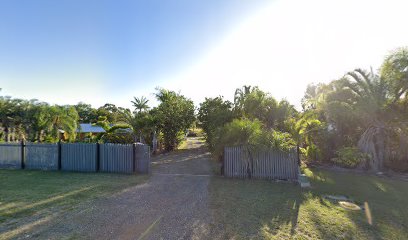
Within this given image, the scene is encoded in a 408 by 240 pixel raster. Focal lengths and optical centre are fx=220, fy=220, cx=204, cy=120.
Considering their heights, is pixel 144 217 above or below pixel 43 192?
below

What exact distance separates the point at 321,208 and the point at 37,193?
9166 mm

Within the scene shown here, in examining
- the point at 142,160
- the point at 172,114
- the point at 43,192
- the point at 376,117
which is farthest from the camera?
the point at 172,114

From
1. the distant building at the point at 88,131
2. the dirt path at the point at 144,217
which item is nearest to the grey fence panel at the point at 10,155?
the dirt path at the point at 144,217

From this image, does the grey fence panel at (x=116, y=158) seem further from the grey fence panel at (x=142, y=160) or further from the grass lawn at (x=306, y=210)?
the grass lawn at (x=306, y=210)

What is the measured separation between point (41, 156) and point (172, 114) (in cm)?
999

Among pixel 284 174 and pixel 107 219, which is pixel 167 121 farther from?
pixel 107 219

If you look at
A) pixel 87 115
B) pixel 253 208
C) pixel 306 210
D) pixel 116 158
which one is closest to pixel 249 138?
pixel 253 208

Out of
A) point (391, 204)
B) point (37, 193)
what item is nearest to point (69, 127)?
point (37, 193)

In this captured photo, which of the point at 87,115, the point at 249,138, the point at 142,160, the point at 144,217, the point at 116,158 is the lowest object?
the point at 144,217

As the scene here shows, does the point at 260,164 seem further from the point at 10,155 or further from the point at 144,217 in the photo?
the point at 10,155

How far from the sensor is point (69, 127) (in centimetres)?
2288

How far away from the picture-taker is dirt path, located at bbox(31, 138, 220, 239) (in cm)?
471

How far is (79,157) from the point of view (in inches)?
447

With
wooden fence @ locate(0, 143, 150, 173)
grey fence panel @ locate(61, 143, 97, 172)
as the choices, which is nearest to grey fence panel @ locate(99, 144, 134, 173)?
wooden fence @ locate(0, 143, 150, 173)
